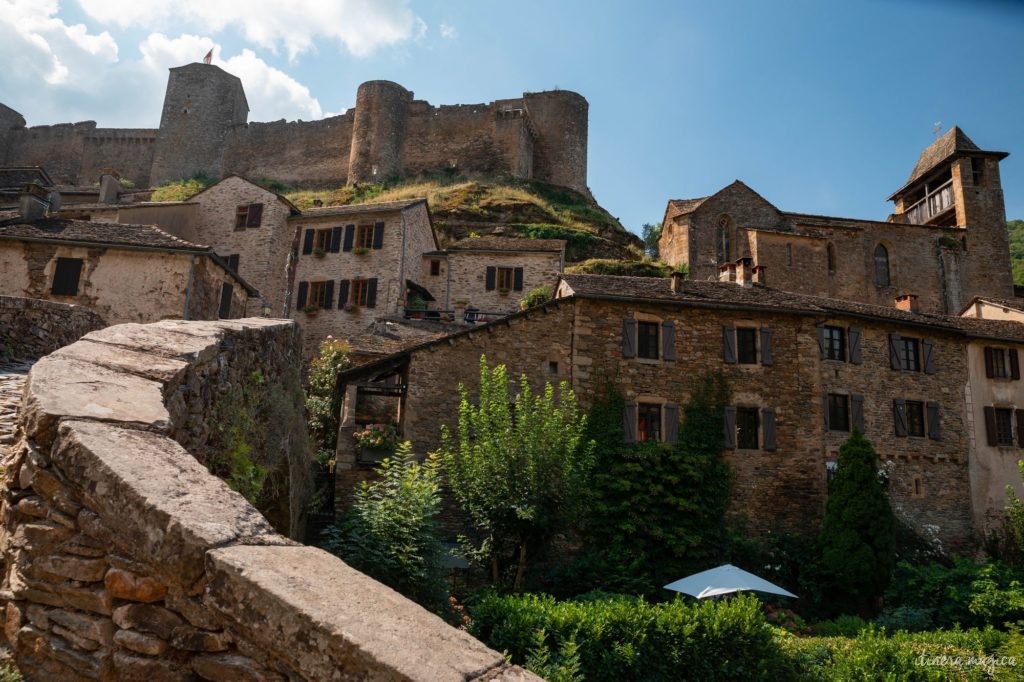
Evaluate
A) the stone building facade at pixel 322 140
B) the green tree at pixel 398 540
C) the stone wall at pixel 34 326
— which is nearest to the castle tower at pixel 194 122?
the stone building facade at pixel 322 140

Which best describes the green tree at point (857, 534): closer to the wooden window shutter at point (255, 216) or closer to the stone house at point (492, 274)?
the stone house at point (492, 274)

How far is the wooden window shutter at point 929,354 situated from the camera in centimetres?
2405

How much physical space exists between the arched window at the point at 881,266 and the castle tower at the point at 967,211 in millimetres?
1591

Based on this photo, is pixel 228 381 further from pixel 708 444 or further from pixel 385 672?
pixel 708 444

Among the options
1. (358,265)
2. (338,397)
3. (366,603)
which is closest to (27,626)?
(366,603)

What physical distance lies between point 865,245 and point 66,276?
127 feet

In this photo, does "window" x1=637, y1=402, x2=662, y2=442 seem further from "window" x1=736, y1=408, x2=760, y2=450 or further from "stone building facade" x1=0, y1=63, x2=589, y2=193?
"stone building facade" x1=0, y1=63, x2=589, y2=193

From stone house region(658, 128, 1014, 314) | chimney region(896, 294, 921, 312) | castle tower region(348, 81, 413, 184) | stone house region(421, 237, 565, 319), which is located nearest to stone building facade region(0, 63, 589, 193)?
castle tower region(348, 81, 413, 184)

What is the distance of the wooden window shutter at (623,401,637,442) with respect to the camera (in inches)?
784

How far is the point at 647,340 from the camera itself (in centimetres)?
2128

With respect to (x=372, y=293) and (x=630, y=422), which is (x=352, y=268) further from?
(x=630, y=422)

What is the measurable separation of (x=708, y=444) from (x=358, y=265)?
1848 cm

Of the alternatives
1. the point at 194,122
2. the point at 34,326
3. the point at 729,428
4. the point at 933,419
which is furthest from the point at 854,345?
the point at 194,122

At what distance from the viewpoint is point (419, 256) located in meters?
34.2
